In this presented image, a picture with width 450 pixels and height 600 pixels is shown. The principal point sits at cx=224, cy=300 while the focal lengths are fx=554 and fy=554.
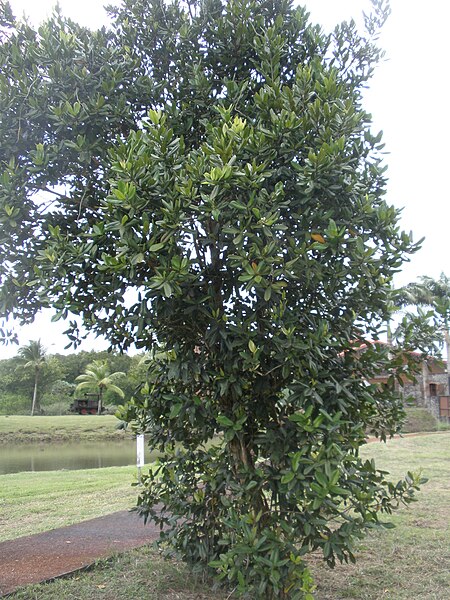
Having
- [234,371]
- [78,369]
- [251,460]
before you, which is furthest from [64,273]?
[78,369]

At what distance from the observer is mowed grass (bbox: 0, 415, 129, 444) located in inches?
1171

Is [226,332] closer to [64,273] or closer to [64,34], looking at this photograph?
[64,273]

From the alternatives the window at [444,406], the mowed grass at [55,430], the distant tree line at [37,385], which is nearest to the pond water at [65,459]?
the mowed grass at [55,430]

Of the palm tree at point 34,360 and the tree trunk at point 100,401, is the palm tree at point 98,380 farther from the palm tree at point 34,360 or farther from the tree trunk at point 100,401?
the palm tree at point 34,360

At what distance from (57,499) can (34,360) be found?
1604 inches

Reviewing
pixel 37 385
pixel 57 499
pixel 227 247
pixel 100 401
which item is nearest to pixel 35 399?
pixel 37 385

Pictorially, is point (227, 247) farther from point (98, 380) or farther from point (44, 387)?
point (44, 387)

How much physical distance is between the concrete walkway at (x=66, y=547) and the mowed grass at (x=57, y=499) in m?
0.55

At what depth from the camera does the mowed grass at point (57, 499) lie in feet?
22.9

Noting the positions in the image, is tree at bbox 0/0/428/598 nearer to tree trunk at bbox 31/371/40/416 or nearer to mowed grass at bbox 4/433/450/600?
mowed grass at bbox 4/433/450/600

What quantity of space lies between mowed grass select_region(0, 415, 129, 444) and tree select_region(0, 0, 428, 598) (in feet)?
83.9

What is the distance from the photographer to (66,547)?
5.43 metres

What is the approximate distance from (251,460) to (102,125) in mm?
2620

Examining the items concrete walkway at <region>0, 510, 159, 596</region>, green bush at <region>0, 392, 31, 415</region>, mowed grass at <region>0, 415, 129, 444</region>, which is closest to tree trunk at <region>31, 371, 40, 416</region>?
green bush at <region>0, 392, 31, 415</region>
